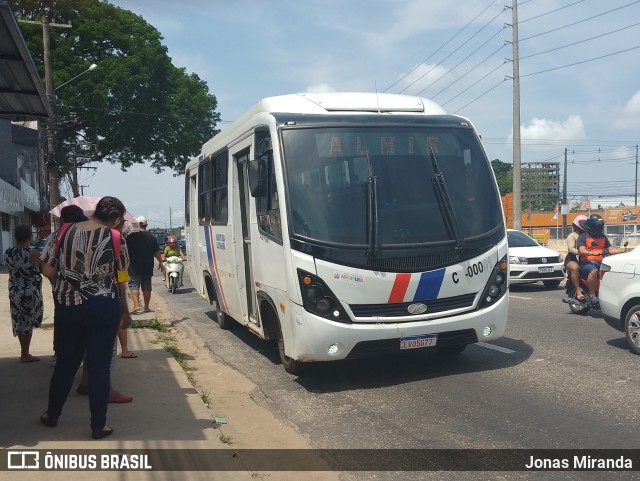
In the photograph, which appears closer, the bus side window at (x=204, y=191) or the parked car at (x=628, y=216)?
the bus side window at (x=204, y=191)

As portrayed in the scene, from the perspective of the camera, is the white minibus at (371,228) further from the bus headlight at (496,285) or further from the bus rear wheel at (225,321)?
the bus rear wheel at (225,321)

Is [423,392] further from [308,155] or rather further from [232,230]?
[232,230]

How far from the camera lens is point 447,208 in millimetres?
7508

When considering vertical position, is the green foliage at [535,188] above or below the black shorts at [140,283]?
above

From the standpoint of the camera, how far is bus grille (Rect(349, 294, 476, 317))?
23.2ft

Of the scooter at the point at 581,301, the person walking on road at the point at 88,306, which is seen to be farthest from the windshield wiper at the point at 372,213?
the scooter at the point at 581,301

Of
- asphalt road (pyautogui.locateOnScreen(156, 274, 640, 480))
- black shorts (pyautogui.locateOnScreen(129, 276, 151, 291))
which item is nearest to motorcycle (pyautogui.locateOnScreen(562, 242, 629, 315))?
asphalt road (pyautogui.locateOnScreen(156, 274, 640, 480))

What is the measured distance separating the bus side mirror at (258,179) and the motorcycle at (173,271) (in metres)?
13.5

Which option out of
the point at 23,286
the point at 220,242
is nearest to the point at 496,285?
the point at 220,242

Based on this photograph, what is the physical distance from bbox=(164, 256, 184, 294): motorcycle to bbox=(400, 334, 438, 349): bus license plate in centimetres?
1439

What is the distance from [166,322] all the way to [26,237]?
229 inches

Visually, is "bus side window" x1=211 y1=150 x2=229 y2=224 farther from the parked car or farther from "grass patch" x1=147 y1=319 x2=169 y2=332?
the parked car

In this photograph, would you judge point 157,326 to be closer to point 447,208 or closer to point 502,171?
point 447,208

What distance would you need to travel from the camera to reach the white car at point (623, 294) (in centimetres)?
849
